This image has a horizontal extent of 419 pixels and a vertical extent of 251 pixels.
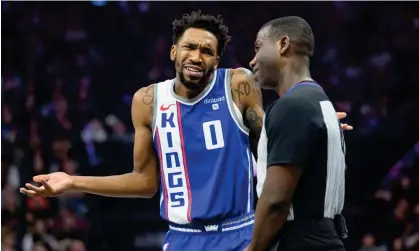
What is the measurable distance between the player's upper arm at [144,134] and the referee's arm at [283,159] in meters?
1.59

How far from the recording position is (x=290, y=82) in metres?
3.03

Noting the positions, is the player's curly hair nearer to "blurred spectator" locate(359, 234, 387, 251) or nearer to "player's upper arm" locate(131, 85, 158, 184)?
"player's upper arm" locate(131, 85, 158, 184)

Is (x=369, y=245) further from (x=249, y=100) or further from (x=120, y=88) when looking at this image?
(x=249, y=100)

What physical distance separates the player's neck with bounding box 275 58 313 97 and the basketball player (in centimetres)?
111

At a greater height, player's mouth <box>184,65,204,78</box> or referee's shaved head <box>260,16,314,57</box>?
referee's shaved head <box>260,16,314,57</box>

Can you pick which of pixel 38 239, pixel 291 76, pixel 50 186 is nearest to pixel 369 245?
pixel 38 239

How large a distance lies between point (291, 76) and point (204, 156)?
126cm

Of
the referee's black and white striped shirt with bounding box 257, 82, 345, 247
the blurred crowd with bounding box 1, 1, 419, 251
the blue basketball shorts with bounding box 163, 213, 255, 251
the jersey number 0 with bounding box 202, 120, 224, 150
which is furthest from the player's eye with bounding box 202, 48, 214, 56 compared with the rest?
the blurred crowd with bounding box 1, 1, 419, 251

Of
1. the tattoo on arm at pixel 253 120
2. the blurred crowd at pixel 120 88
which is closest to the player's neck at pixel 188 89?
the tattoo on arm at pixel 253 120

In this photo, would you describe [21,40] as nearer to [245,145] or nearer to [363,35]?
[363,35]

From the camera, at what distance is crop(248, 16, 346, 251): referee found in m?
2.82

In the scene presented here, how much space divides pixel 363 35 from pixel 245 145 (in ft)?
16.7

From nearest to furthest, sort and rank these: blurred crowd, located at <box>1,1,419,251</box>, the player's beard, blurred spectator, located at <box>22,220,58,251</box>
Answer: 1. the player's beard
2. blurred spectator, located at <box>22,220,58,251</box>
3. blurred crowd, located at <box>1,1,419,251</box>

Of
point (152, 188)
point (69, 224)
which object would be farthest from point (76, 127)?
point (152, 188)
